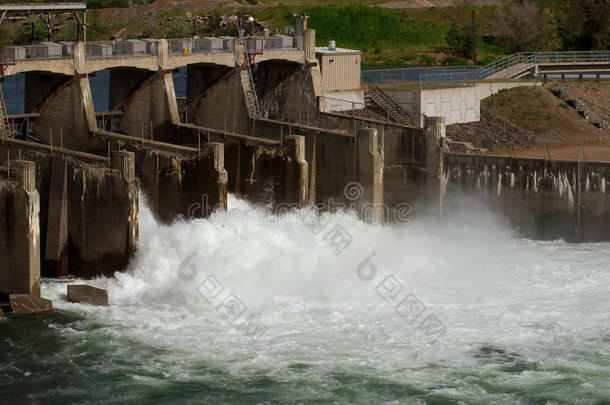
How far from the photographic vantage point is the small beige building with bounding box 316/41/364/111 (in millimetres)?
55344

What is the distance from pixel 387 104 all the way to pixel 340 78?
9.38 feet

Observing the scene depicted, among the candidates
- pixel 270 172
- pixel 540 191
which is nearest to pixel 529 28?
pixel 540 191

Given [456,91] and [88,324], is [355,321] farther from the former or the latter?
[456,91]

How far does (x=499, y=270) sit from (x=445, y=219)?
583 cm

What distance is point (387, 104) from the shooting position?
55.6 metres

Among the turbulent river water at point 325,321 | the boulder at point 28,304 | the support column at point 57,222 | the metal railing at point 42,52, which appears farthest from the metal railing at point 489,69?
the boulder at point 28,304

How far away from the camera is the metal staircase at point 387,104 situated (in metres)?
55.0

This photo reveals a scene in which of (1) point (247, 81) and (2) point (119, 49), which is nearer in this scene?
(2) point (119, 49)

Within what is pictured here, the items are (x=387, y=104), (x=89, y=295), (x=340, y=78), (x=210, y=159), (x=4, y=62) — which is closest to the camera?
(x=89, y=295)

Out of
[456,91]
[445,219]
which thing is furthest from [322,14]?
[445,219]

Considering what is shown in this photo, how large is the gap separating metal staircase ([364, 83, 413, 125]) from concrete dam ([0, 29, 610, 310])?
6.0 inches

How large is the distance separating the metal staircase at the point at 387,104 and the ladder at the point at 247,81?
6.62 m

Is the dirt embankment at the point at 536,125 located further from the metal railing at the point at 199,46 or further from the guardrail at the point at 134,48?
the metal railing at the point at 199,46

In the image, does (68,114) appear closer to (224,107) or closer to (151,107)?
(151,107)
